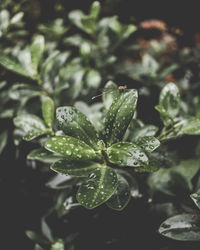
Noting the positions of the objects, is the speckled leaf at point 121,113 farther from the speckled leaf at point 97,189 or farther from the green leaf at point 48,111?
the green leaf at point 48,111

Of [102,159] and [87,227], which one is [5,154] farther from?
[102,159]

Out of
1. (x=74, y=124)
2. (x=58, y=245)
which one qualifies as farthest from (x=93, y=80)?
(x=58, y=245)

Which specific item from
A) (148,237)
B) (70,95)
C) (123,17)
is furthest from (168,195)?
(123,17)

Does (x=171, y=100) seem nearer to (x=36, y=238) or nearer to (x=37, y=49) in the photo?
(x=37, y=49)

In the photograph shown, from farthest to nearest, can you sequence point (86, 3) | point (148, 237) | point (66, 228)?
point (86, 3), point (66, 228), point (148, 237)

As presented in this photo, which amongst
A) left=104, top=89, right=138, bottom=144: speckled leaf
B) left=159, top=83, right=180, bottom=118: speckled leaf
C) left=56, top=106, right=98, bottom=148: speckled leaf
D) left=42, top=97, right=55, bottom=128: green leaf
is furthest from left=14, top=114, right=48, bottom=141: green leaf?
left=159, top=83, right=180, bottom=118: speckled leaf

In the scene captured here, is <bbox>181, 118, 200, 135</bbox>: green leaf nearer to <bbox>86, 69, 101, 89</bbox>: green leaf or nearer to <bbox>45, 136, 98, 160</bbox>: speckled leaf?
<bbox>45, 136, 98, 160</bbox>: speckled leaf

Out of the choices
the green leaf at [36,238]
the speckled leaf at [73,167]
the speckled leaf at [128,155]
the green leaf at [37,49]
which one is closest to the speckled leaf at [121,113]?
the speckled leaf at [128,155]
